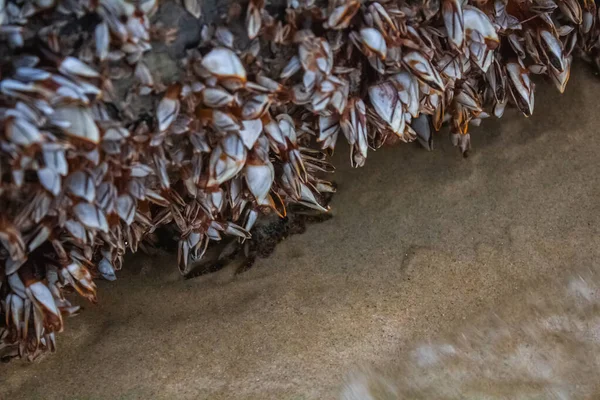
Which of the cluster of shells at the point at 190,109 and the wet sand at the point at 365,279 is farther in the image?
the wet sand at the point at 365,279

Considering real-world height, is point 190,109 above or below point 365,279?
above

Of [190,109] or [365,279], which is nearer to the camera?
[190,109]

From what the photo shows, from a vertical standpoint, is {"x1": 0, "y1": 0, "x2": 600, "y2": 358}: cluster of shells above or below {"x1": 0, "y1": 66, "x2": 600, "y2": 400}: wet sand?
above

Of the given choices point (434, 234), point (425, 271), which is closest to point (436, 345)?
point (425, 271)

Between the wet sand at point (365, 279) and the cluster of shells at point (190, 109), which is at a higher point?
the cluster of shells at point (190, 109)

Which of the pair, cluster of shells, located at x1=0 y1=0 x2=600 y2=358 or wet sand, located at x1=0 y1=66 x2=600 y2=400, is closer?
cluster of shells, located at x1=0 y1=0 x2=600 y2=358
